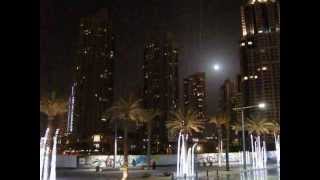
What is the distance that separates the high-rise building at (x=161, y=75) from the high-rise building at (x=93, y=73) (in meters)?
4.14

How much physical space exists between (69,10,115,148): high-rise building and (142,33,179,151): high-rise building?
13.6 ft

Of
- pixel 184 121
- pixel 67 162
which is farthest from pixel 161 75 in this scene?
pixel 67 162

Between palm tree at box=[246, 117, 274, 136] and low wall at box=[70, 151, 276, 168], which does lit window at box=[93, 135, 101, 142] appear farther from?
low wall at box=[70, 151, 276, 168]

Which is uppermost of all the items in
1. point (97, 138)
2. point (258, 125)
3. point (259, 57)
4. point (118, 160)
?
point (259, 57)

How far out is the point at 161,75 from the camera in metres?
53.8

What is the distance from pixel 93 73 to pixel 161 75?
8.04 m

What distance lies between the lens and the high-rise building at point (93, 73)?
172 feet

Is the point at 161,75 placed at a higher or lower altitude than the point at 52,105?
higher

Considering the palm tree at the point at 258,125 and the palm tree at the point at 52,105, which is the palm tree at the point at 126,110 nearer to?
Answer: the palm tree at the point at 52,105

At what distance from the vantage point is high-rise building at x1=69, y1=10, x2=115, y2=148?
52.5 meters

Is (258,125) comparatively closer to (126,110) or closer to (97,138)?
(126,110)
